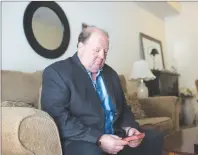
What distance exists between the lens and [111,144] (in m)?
1.13

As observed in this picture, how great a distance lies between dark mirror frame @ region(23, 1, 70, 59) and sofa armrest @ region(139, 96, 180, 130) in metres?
1.07

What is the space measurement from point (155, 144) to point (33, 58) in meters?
1.48

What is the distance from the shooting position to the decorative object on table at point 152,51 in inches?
169

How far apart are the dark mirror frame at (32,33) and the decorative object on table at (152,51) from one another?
5.69ft

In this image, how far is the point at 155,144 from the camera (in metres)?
1.46

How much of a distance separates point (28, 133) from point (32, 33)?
5.37 feet

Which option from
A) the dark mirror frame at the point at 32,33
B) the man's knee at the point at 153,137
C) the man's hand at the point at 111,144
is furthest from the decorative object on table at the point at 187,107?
the man's hand at the point at 111,144

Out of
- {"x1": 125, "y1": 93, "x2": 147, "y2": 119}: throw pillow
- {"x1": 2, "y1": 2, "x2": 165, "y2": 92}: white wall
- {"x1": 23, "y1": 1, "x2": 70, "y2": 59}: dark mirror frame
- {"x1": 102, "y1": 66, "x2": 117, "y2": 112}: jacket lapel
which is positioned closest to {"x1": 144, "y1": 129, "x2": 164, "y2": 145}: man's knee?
{"x1": 102, "y1": 66, "x2": 117, "y2": 112}: jacket lapel

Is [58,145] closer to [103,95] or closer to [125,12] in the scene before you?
[103,95]

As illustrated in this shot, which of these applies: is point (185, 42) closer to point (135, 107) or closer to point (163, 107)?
point (163, 107)

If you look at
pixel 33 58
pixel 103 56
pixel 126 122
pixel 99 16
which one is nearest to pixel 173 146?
pixel 126 122

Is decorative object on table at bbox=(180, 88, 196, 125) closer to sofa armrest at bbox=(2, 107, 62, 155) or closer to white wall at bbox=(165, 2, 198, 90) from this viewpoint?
white wall at bbox=(165, 2, 198, 90)

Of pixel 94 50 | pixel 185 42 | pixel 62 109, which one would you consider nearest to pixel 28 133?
pixel 62 109

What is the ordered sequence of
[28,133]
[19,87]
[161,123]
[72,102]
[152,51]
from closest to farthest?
[28,133]
[72,102]
[19,87]
[161,123]
[152,51]
